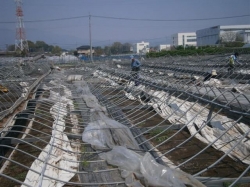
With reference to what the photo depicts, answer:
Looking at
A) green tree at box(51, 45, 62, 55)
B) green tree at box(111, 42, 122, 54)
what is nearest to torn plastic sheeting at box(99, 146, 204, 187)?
green tree at box(111, 42, 122, 54)

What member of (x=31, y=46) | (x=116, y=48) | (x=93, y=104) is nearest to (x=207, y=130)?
(x=93, y=104)

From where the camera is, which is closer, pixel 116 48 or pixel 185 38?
pixel 116 48

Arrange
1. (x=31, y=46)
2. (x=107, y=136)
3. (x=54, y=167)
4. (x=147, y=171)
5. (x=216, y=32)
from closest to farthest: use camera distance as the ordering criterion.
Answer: (x=147, y=171)
(x=54, y=167)
(x=107, y=136)
(x=31, y=46)
(x=216, y=32)

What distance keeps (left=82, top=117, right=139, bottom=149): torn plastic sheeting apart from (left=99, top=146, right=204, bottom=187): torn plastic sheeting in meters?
0.43

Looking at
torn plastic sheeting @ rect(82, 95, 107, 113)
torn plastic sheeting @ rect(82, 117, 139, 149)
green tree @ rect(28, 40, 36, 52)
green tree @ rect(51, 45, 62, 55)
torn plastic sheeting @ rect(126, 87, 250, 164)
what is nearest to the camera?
torn plastic sheeting @ rect(82, 117, 139, 149)

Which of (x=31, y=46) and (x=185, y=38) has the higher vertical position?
(x=185, y=38)

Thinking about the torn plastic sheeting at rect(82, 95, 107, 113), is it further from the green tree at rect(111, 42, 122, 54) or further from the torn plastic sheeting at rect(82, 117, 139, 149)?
the green tree at rect(111, 42, 122, 54)

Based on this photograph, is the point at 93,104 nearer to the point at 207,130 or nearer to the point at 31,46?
the point at 207,130

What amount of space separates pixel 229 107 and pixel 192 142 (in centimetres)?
137

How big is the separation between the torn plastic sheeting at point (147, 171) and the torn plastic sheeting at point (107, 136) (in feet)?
1.42

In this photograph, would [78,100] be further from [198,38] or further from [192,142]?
[198,38]

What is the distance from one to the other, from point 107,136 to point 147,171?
4.51 feet

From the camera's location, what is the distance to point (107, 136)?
446 centimetres

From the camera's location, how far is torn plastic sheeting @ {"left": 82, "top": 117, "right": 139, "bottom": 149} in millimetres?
4273
